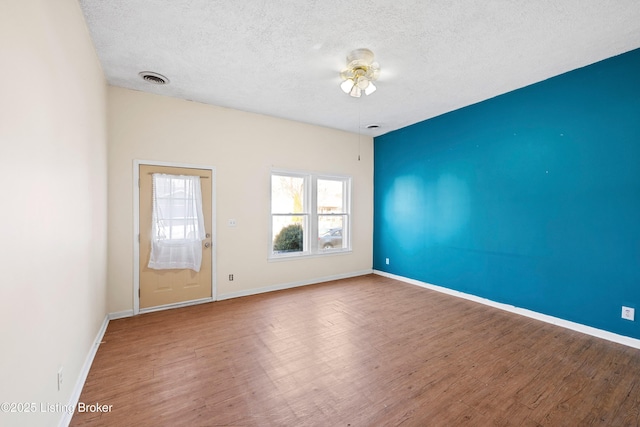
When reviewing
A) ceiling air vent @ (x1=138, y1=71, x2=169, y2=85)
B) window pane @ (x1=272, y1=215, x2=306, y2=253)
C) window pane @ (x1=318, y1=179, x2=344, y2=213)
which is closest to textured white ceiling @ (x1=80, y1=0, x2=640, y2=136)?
ceiling air vent @ (x1=138, y1=71, x2=169, y2=85)

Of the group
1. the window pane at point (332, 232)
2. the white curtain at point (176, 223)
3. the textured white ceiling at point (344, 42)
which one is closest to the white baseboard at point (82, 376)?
the white curtain at point (176, 223)

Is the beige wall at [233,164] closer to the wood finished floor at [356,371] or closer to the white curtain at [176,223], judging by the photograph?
the white curtain at [176,223]

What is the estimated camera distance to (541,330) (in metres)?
3.08

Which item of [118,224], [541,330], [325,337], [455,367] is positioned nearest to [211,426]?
[325,337]

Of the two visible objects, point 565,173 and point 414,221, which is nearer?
point 565,173

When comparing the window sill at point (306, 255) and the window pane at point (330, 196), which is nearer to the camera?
the window sill at point (306, 255)

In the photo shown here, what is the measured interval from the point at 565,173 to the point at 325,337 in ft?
11.3

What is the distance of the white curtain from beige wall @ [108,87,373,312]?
0.91ft

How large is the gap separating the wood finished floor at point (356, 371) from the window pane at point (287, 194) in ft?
6.18

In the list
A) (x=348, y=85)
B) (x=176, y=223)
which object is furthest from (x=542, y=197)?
(x=176, y=223)

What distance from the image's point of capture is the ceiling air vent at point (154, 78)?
10.3ft

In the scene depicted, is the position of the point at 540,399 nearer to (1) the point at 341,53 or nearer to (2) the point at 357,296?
(2) the point at 357,296

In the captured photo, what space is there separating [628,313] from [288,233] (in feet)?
14.5

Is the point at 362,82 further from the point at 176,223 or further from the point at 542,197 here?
the point at 176,223
